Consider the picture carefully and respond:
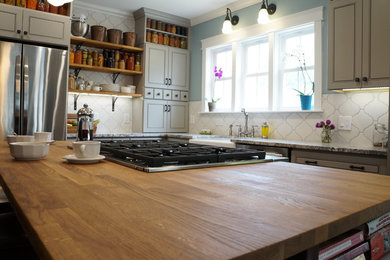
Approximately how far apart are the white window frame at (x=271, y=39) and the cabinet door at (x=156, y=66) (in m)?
0.62

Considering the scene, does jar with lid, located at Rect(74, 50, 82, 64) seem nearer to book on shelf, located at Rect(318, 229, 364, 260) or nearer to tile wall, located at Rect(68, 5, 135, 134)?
tile wall, located at Rect(68, 5, 135, 134)

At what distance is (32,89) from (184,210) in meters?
3.49

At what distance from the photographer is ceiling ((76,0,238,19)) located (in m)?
4.41

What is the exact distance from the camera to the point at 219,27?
15.5 ft

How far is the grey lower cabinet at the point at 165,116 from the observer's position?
15.8 feet

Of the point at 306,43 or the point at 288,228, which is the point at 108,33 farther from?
the point at 288,228

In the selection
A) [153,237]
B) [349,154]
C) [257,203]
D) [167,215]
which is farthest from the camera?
[349,154]

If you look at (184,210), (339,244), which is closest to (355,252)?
(339,244)

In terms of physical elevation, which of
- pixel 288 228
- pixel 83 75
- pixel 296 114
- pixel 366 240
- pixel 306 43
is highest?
pixel 306 43

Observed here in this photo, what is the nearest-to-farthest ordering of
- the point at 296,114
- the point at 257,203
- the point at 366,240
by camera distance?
1. the point at 257,203
2. the point at 366,240
3. the point at 296,114

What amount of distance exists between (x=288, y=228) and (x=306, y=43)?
3623 mm

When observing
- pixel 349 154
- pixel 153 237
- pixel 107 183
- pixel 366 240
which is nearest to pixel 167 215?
pixel 153 237

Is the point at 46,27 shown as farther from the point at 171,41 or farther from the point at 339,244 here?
the point at 339,244

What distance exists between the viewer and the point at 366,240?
84cm
